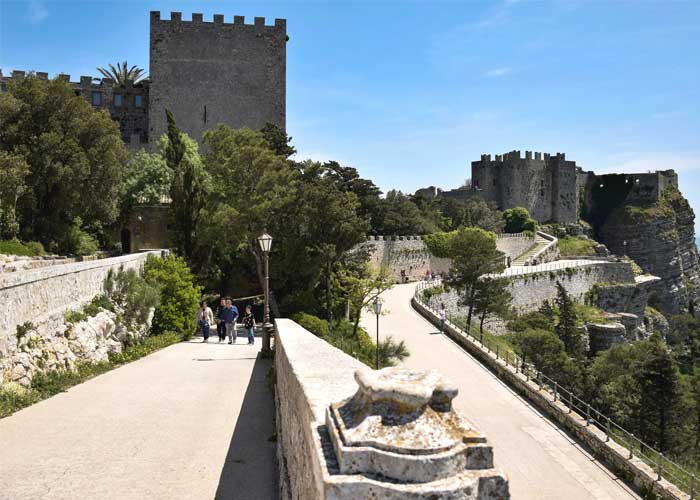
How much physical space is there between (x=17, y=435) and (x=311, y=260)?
19.1 metres

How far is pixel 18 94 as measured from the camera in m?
21.9

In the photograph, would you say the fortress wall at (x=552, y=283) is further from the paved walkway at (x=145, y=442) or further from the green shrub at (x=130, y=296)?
the paved walkway at (x=145, y=442)

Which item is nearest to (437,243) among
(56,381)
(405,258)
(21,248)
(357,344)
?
(405,258)

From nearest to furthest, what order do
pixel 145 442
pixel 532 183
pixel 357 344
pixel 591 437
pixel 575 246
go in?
1. pixel 145 442
2. pixel 591 437
3. pixel 357 344
4. pixel 575 246
5. pixel 532 183

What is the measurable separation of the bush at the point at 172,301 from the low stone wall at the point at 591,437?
10584 millimetres

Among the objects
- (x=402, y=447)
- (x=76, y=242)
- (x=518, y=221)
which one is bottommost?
(x=402, y=447)

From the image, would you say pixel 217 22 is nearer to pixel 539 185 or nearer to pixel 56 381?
pixel 56 381

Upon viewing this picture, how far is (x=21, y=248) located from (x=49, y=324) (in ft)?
32.7

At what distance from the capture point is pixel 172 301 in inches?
730

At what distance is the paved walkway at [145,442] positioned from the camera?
635cm

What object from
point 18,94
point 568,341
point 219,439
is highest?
point 18,94

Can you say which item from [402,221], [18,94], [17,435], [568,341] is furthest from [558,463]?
[402,221]

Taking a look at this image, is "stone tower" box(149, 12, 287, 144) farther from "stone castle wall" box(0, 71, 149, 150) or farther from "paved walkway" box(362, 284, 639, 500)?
"paved walkway" box(362, 284, 639, 500)

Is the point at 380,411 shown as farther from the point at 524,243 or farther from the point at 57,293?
the point at 524,243
